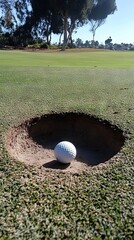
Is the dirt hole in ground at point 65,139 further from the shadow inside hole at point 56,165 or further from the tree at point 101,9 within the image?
the tree at point 101,9

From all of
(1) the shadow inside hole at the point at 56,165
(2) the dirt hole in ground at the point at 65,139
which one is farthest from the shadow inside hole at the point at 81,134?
(1) the shadow inside hole at the point at 56,165

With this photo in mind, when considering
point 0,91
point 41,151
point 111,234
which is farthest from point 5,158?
point 0,91

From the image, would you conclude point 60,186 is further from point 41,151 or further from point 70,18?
point 70,18

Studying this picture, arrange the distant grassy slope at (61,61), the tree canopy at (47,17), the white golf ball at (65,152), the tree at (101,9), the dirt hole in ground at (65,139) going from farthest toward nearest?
the tree at (101,9) < the tree canopy at (47,17) < the distant grassy slope at (61,61) < the dirt hole in ground at (65,139) < the white golf ball at (65,152)

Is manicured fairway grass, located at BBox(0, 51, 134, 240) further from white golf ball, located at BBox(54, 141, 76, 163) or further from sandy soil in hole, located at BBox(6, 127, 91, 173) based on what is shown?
white golf ball, located at BBox(54, 141, 76, 163)

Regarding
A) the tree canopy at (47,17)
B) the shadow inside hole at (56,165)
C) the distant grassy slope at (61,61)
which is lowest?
the shadow inside hole at (56,165)

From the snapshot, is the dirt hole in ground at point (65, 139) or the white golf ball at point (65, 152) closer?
the white golf ball at point (65, 152)

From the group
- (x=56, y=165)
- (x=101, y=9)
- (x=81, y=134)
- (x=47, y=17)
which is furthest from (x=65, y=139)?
(x=101, y=9)

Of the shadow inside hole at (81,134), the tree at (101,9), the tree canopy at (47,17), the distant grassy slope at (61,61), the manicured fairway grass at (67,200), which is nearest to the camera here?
the manicured fairway grass at (67,200)

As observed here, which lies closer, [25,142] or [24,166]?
[24,166]

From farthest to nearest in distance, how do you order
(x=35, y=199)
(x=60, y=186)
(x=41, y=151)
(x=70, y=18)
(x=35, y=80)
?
(x=70, y=18)
(x=35, y=80)
(x=41, y=151)
(x=60, y=186)
(x=35, y=199)
